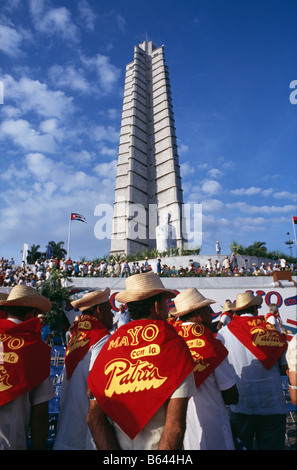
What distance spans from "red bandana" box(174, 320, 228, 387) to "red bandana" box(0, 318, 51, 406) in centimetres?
118

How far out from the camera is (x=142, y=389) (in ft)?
4.89

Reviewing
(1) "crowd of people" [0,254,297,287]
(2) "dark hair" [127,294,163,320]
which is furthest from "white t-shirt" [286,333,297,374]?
(1) "crowd of people" [0,254,297,287]

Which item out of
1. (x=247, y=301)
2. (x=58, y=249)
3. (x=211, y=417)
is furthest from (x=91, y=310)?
(x=58, y=249)

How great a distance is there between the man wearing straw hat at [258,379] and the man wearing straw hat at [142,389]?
6.41ft

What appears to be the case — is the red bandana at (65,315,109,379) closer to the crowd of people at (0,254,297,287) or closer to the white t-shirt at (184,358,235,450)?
the white t-shirt at (184,358,235,450)

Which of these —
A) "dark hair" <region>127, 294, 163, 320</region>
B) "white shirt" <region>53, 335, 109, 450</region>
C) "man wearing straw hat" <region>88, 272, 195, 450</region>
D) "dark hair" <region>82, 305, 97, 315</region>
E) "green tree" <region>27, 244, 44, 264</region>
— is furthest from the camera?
"green tree" <region>27, 244, 44, 264</region>

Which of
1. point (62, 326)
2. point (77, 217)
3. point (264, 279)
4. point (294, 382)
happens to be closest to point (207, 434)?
point (294, 382)

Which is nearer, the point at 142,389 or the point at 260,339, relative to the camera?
the point at 142,389

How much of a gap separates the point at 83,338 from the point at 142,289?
1.25 meters

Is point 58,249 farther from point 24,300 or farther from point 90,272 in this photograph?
point 24,300

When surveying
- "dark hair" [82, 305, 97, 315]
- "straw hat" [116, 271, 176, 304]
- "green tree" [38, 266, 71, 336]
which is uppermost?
"straw hat" [116, 271, 176, 304]

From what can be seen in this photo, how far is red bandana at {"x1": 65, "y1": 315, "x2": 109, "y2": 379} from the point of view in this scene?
2.65 meters
